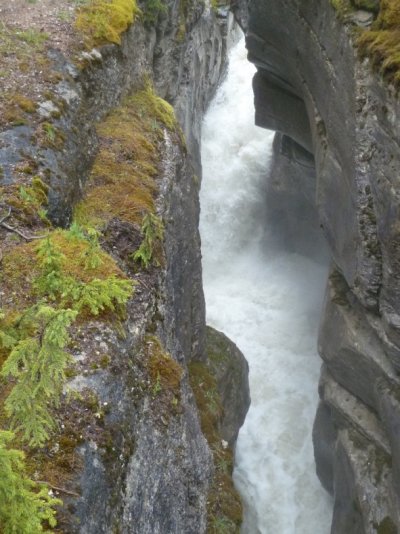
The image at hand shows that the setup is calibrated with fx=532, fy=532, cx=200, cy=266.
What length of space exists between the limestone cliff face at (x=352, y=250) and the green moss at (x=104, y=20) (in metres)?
4.08

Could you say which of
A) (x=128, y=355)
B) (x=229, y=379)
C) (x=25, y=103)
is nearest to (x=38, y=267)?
(x=128, y=355)

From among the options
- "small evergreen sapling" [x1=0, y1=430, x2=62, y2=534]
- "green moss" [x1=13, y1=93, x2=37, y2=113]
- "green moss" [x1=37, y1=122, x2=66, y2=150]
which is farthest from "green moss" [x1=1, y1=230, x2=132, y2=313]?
"green moss" [x1=13, y1=93, x2=37, y2=113]

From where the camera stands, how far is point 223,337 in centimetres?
1480

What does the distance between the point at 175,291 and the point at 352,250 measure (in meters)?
3.98

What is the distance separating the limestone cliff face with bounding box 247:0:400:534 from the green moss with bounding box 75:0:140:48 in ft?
13.4

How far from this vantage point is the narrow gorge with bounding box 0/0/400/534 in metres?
5.26

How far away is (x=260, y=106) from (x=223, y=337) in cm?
843

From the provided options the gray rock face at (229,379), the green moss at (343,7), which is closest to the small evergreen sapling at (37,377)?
the gray rock face at (229,379)

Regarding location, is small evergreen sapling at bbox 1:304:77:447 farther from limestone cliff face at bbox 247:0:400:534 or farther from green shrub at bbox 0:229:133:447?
limestone cliff face at bbox 247:0:400:534

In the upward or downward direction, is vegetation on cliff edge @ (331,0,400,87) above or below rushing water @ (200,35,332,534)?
above

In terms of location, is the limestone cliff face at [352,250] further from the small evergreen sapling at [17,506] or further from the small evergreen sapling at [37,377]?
the small evergreen sapling at [17,506]

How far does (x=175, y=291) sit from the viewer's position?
10.1 meters

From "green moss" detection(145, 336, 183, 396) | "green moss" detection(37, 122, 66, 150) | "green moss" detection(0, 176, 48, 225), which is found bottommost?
"green moss" detection(145, 336, 183, 396)

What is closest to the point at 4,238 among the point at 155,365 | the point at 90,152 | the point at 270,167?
the point at 155,365
